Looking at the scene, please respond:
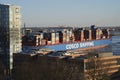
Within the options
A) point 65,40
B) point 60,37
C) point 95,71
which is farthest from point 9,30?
point 65,40

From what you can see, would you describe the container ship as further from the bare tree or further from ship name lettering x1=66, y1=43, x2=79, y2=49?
the bare tree

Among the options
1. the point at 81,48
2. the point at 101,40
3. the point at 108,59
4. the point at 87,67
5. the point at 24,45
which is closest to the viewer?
the point at 87,67

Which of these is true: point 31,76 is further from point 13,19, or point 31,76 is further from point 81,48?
point 81,48

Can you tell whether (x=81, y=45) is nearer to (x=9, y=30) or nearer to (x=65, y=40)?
(x=65, y=40)

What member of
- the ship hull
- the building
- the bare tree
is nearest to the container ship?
the ship hull

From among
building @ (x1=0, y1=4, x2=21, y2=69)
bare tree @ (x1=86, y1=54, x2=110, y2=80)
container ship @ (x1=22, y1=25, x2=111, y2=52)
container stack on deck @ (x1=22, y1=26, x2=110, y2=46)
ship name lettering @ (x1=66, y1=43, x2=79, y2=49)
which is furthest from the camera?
ship name lettering @ (x1=66, y1=43, x2=79, y2=49)

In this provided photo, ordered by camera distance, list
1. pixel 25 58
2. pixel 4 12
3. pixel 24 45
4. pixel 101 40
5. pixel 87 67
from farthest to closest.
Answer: pixel 101 40 < pixel 24 45 < pixel 4 12 < pixel 25 58 < pixel 87 67

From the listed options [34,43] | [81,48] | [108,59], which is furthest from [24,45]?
[108,59]
